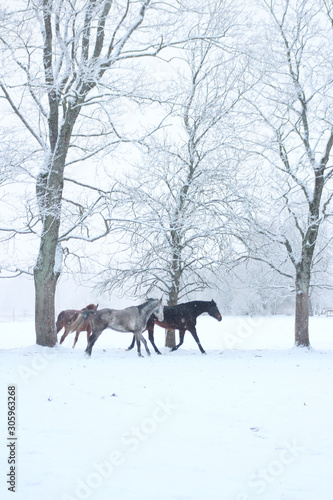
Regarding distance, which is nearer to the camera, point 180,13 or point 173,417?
point 173,417

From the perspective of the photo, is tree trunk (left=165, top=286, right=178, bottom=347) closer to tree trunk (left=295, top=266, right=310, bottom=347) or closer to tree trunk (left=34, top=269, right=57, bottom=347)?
tree trunk (left=295, top=266, right=310, bottom=347)

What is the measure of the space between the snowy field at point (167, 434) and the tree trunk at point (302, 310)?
23.0 feet

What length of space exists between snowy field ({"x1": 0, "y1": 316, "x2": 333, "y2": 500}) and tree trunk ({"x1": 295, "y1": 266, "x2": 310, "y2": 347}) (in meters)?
7.02

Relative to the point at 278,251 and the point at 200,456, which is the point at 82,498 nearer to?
the point at 200,456

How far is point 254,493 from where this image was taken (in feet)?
12.9

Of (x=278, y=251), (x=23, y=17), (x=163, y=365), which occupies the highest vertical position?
(x=23, y=17)

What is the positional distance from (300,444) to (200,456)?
1.24 meters

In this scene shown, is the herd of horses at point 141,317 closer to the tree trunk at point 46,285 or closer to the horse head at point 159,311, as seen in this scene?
the horse head at point 159,311

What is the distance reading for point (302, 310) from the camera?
16062mm

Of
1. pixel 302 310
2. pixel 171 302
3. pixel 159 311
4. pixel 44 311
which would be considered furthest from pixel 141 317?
pixel 302 310

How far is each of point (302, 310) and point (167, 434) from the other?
11795 mm

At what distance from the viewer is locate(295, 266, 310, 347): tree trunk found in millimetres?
15969

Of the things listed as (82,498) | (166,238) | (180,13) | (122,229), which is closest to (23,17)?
(180,13)

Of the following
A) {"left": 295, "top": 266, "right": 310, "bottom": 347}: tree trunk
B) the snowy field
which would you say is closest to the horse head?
the snowy field
